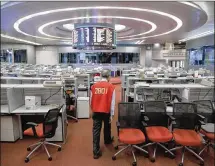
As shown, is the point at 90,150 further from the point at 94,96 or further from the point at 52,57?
the point at 52,57

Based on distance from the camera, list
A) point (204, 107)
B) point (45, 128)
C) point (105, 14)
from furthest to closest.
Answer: point (105, 14) < point (204, 107) < point (45, 128)

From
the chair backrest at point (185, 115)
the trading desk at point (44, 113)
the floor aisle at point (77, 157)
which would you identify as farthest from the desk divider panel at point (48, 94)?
the chair backrest at point (185, 115)

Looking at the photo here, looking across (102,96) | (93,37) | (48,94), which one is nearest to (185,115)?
(102,96)

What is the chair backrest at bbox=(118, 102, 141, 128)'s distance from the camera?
2723 mm

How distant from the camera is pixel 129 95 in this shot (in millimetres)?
4387

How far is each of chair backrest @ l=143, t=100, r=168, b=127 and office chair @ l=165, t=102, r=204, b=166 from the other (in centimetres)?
16

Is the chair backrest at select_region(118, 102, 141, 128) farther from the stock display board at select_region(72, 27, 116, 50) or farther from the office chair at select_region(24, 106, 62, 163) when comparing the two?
the stock display board at select_region(72, 27, 116, 50)

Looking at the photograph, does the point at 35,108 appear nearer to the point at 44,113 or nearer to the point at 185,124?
the point at 44,113

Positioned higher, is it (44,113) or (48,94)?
(48,94)

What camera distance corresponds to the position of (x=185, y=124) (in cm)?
267

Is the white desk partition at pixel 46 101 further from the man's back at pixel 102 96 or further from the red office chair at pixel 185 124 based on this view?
the red office chair at pixel 185 124

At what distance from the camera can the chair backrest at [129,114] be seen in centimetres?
272

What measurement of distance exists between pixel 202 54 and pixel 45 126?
2.18m

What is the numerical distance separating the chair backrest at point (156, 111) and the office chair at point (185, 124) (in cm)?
16
